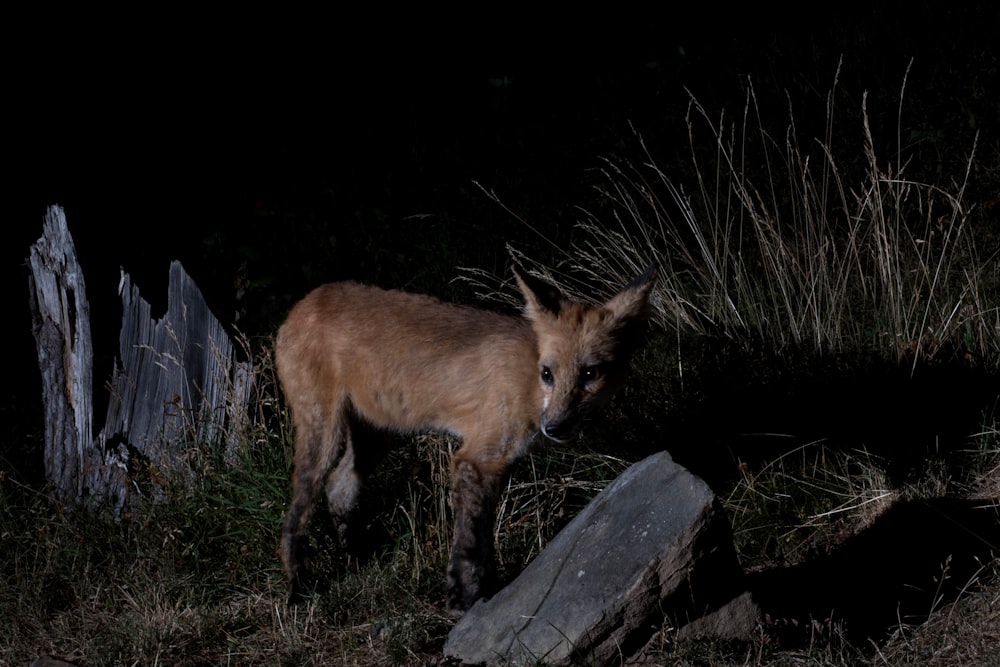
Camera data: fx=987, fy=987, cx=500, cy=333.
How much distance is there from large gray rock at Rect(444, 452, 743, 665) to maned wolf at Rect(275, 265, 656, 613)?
40 centimetres

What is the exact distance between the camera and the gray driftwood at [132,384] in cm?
549

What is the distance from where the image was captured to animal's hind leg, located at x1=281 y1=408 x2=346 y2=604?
488 centimetres

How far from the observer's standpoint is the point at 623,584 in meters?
3.97

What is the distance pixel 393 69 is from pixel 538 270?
3830 mm

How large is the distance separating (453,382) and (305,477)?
35.6 inches

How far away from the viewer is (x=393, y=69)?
10.0m

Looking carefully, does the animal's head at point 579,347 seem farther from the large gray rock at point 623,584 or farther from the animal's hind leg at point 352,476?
the animal's hind leg at point 352,476

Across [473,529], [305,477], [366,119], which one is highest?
[366,119]

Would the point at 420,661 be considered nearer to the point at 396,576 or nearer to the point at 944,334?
the point at 396,576

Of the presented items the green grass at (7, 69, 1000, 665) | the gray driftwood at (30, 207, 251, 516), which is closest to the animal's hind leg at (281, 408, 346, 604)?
the green grass at (7, 69, 1000, 665)

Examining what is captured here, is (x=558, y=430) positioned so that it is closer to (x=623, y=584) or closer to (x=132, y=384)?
(x=623, y=584)

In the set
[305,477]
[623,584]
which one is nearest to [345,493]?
[305,477]

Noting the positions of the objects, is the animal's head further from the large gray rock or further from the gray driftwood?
the gray driftwood

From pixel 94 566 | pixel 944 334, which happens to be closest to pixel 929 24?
pixel 944 334
